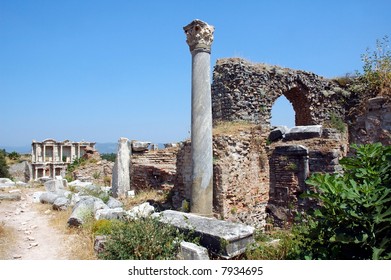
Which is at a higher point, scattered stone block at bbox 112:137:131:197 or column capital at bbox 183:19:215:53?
column capital at bbox 183:19:215:53

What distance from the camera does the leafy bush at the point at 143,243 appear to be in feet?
16.2

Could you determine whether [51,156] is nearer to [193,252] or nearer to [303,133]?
[303,133]

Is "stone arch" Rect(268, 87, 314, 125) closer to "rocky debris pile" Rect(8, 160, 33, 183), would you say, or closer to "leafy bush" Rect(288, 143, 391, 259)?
"leafy bush" Rect(288, 143, 391, 259)

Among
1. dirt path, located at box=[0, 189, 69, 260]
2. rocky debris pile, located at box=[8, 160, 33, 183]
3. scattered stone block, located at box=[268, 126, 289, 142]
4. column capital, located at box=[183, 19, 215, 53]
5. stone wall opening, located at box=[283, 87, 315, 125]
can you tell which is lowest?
rocky debris pile, located at box=[8, 160, 33, 183]

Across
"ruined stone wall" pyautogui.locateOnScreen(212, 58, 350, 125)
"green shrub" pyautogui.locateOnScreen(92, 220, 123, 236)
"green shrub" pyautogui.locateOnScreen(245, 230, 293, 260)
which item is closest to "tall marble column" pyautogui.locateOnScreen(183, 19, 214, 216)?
"green shrub" pyautogui.locateOnScreen(92, 220, 123, 236)

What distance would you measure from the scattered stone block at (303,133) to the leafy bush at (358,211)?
251 inches

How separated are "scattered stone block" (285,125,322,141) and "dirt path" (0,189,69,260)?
22.9 ft

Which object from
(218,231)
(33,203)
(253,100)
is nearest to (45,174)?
(33,203)

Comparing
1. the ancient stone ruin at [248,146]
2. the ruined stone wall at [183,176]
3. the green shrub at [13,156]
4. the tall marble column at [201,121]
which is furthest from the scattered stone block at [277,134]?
the green shrub at [13,156]

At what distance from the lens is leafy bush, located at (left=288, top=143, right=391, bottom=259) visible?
3.55 metres

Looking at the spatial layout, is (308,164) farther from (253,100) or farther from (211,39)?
(211,39)

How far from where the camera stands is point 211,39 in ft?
27.3

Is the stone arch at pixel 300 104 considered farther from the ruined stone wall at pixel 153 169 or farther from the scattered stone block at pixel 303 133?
the ruined stone wall at pixel 153 169

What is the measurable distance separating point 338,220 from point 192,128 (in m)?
4.86
